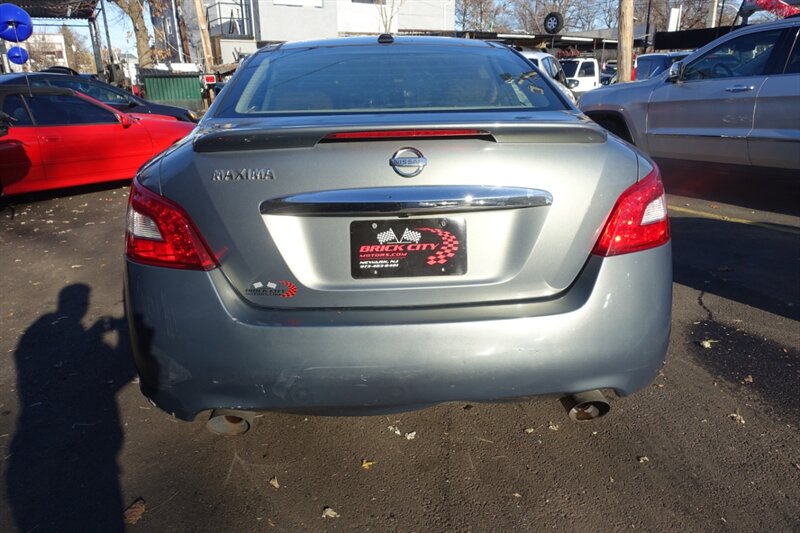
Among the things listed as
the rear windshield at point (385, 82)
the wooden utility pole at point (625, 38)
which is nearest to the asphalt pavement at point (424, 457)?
the rear windshield at point (385, 82)

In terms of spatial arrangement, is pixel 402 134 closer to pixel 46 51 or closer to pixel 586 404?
pixel 586 404

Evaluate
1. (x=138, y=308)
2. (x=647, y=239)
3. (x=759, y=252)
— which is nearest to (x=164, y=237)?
(x=138, y=308)

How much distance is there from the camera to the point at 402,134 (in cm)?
198

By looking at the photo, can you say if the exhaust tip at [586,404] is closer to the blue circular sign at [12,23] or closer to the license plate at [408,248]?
the license plate at [408,248]

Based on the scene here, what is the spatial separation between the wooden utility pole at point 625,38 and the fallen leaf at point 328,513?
15.3 metres

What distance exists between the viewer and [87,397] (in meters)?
3.06

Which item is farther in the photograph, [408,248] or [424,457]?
[424,457]

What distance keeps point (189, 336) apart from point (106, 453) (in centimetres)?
102

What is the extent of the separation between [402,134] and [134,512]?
1656 millimetres

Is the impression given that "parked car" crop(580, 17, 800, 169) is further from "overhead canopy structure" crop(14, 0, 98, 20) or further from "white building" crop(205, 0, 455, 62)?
"overhead canopy structure" crop(14, 0, 98, 20)

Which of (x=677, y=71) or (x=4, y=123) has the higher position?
(x=677, y=71)

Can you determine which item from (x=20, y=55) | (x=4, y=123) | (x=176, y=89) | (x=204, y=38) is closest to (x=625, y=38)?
(x=4, y=123)

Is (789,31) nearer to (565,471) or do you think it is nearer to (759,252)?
(759,252)

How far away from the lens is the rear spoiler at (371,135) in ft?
6.49
